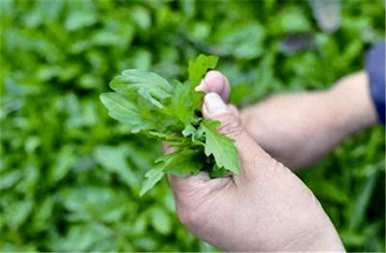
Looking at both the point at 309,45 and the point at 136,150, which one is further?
the point at 309,45

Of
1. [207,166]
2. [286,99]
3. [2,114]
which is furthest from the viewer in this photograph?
[2,114]

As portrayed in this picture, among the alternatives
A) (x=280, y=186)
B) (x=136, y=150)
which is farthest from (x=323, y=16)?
(x=280, y=186)

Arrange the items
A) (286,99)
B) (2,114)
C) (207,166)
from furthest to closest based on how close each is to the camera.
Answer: (2,114)
(286,99)
(207,166)

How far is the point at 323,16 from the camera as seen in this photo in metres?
2.12

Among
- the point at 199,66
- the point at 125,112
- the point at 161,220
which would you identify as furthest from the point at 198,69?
the point at 161,220

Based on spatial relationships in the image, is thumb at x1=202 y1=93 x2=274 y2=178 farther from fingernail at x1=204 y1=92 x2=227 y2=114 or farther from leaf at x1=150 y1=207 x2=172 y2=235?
leaf at x1=150 y1=207 x2=172 y2=235

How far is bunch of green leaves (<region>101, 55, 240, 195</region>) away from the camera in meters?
1.08

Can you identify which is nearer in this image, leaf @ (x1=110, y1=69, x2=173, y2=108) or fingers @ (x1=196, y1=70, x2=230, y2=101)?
leaf @ (x1=110, y1=69, x2=173, y2=108)

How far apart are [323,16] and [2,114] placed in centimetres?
78

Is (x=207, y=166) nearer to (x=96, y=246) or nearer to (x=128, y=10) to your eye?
(x=96, y=246)

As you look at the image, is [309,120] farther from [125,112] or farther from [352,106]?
[125,112]

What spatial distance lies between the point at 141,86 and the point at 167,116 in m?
0.05

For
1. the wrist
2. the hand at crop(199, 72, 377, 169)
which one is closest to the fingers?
the hand at crop(199, 72, 377, 169)

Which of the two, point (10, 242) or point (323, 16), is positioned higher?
point (323, 16)
